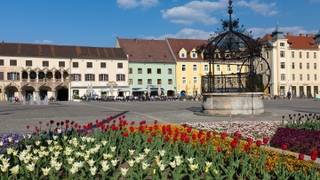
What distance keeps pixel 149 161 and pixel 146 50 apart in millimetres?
77661

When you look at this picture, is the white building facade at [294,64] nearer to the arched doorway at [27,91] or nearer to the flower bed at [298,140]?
A: the arched doorway at [27,91]

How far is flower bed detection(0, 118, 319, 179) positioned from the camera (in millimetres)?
5410

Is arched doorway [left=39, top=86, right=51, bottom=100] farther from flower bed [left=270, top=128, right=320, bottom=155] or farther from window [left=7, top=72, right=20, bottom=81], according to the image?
flower bed [left=270, top=128, right=320, bottom=155]

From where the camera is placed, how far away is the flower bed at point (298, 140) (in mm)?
8734

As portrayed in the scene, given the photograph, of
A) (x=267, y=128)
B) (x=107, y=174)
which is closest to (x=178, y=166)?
(x=107, y=174)

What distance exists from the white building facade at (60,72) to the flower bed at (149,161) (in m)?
68.2

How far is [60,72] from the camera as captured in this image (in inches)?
3068

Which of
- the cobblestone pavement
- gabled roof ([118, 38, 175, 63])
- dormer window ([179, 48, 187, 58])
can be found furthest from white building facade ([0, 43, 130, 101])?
the cobblestone pavement

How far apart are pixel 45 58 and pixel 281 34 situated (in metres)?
45.1

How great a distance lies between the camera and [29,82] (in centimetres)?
7650

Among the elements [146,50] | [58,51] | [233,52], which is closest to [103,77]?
[58,51]

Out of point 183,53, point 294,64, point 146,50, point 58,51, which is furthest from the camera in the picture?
point 294,64

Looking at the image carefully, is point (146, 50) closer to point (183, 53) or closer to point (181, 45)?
point (183, 53)

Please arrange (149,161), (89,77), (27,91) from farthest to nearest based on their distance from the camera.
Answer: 1. (89,77)
2. (27,91)
3. (149,161)
